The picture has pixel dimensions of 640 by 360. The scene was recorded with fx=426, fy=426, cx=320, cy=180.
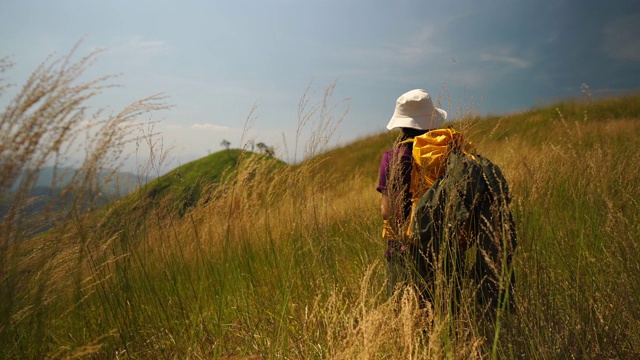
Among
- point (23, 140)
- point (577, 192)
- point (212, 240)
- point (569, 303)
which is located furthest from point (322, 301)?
point (577, 192)

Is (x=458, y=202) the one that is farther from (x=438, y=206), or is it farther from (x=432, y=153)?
(x=432, y=153)

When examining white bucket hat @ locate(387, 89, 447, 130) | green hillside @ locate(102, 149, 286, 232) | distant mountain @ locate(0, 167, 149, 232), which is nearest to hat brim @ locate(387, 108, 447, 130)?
white bucket hat @ locate(387, 89, 447, 130)

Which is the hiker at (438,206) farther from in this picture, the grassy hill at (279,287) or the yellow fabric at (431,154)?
the grassy hill at (279,287)

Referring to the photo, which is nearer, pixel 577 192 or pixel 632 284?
pixel 632 284

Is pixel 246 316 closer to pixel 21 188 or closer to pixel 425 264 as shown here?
pixel 425 264

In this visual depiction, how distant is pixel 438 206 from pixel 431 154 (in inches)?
11.8

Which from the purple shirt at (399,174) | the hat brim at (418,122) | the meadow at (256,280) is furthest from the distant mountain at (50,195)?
the hat brim at (418,122)

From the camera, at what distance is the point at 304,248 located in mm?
3086

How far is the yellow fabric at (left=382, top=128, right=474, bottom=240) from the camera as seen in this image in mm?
2189

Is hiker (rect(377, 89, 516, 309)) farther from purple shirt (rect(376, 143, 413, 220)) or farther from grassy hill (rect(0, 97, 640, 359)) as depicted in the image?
grassy hill (rect(0, 97, 640, 359))

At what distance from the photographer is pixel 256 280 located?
299cm

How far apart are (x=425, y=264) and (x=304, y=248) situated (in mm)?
1027

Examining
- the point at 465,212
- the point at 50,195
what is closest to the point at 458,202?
the point at 465,212

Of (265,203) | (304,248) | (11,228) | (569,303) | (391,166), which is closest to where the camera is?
(11,228)
